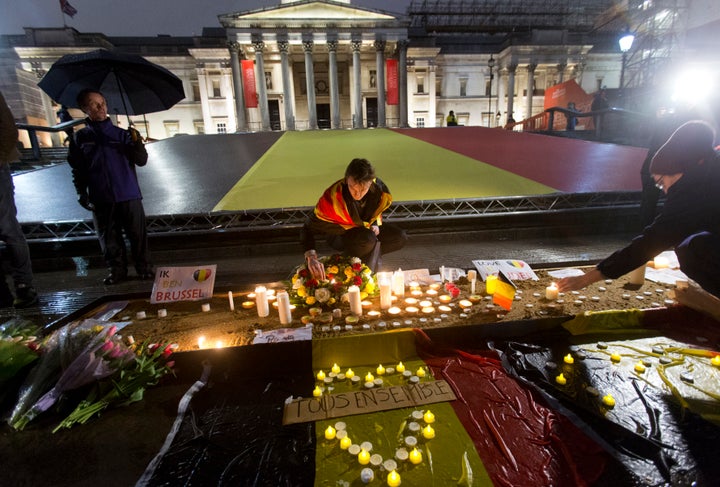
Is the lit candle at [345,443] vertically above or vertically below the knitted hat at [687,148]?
below

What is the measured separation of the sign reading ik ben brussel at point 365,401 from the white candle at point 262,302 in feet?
3.19

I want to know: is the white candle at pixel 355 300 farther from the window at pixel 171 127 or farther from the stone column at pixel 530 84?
the stone column at pixel 530 84

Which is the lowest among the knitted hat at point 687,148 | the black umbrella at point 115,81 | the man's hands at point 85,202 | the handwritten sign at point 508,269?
the handwritten sign at point 508,269

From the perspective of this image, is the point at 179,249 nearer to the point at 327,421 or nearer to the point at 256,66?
the point at 327,421

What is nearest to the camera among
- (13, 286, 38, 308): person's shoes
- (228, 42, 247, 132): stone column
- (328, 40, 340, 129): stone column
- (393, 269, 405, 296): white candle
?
(393, 269, 405, 296): white candle

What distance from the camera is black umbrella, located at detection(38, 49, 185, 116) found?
139 inches

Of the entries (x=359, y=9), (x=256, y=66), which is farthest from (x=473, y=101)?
(x=256, y=66)

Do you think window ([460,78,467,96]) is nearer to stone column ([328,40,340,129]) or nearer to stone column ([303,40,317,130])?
stone column ([328,40,340,129])

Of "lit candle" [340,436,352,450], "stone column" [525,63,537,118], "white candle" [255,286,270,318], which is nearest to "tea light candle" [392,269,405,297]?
"white candle" [255,286,270,318]

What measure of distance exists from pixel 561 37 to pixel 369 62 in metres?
20.6

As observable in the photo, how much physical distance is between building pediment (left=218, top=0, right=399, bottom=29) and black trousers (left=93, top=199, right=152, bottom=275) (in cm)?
3417

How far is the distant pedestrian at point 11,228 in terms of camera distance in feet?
10.4

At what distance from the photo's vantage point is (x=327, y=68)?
39219mm

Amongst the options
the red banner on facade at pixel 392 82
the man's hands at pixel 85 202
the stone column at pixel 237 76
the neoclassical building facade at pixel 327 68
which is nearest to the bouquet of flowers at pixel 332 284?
the man's hands at pixel 85 202
